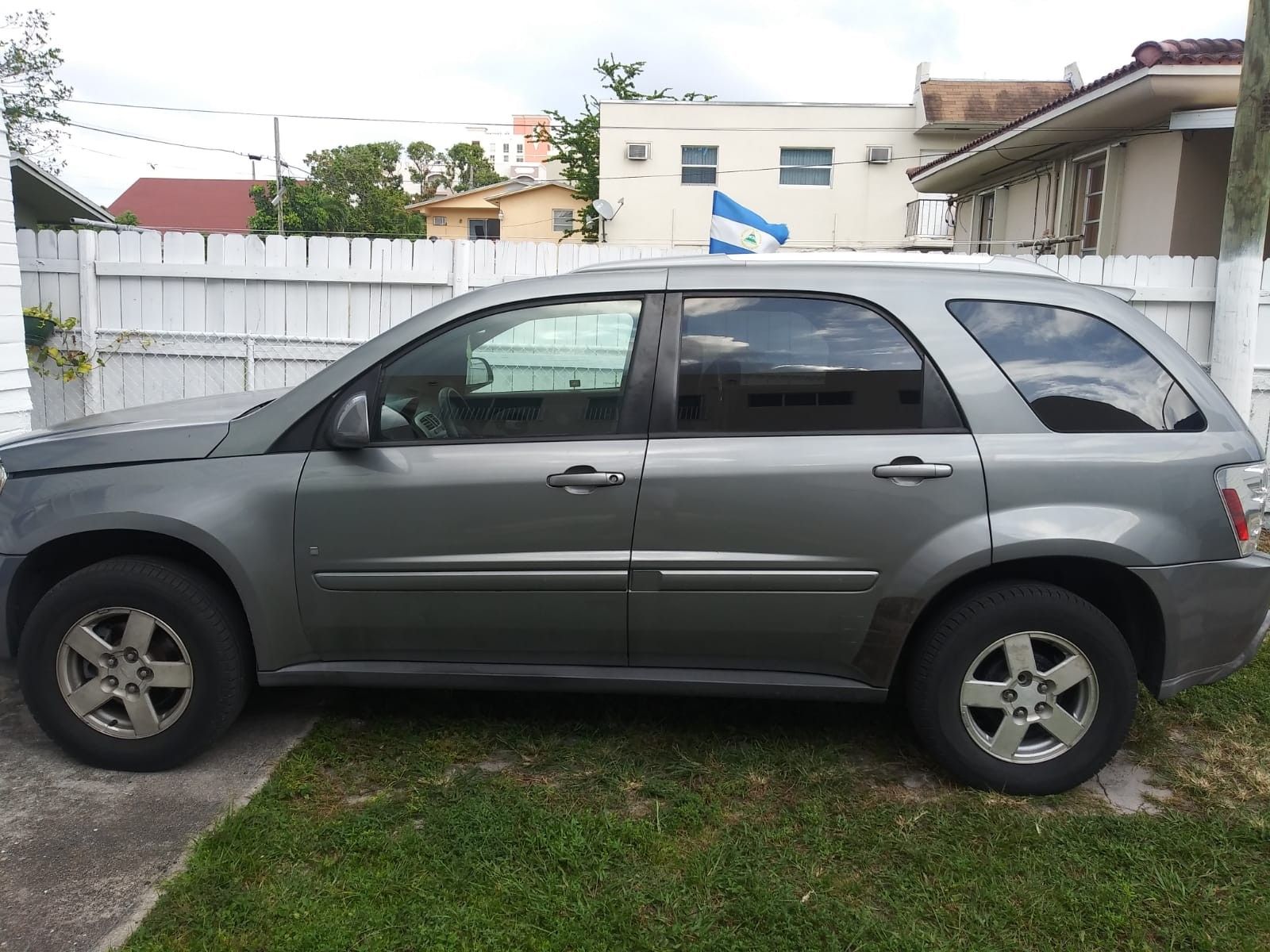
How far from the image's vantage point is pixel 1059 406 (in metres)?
3.32

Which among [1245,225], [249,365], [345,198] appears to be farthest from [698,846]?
[345,198]

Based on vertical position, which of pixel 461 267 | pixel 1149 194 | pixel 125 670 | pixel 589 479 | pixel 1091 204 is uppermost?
pixel 1091 204

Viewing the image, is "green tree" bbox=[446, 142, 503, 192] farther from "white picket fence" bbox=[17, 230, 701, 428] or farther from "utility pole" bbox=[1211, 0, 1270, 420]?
"utility pole" bbox=[1211, 0, 1270, 420]

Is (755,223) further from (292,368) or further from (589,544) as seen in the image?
(589,544)

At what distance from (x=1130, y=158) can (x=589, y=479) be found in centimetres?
1052

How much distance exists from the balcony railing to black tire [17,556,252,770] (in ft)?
74.9

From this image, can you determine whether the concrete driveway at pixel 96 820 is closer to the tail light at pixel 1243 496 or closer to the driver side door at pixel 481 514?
the driver side door at pixel 481 514

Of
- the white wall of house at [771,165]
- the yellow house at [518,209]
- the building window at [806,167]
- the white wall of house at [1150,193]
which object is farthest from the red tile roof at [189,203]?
the white wall of house at [1150,193]

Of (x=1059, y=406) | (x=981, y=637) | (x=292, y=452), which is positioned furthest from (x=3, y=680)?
(x=1059, y=406)

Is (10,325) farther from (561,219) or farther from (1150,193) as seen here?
(561,219)

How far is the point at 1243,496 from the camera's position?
328 centimetres

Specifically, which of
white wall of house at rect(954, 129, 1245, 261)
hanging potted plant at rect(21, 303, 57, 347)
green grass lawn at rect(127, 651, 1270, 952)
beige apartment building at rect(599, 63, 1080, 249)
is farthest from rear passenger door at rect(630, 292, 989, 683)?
beige apartment building at rect(599, 63, 1080, 249)

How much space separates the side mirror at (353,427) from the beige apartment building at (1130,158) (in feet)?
27.1

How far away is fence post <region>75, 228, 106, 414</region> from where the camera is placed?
809 cm
